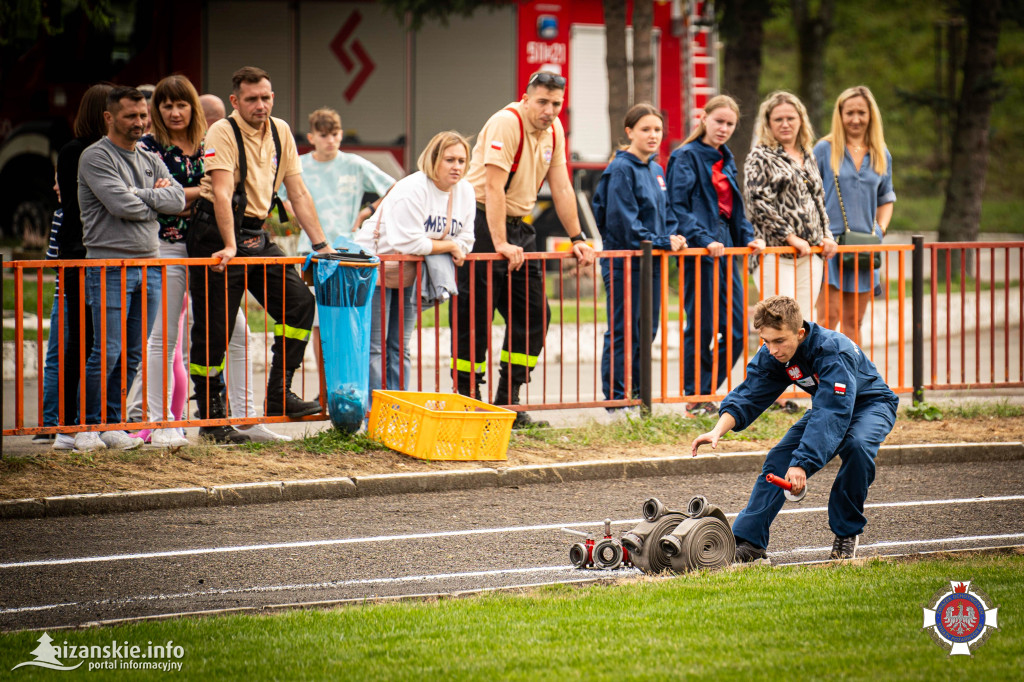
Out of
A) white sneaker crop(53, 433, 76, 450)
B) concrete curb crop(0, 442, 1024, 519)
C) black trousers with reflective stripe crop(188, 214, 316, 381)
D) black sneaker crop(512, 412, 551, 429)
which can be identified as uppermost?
black trousers with reflective stripe crop(188, 214, 316, 381)

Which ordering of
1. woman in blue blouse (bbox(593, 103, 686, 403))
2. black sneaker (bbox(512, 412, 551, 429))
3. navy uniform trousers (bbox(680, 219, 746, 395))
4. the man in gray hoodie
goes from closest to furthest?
the man in gray hoodie → black sneaker (bbox(512, 412, 551, 429)) → woman in blue blouse (bbox(593, 103, 686, 403)) → navy uniform trousers (bbox(680, 219, 746, 395))

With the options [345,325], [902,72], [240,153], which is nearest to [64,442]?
[345,325]

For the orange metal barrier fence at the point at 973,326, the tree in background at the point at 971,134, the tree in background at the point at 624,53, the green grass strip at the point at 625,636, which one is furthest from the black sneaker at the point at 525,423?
the tree in background at the point at 971,134

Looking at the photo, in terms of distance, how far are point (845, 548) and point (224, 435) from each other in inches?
164

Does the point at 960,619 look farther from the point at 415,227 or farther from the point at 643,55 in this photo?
the point at 643,55

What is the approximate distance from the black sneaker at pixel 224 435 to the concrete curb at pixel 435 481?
112 cm

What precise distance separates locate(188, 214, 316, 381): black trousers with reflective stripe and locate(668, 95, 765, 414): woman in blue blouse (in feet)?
8.98

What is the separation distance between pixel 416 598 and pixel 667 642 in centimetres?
119

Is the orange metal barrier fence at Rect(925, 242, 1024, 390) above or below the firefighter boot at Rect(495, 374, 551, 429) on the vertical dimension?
above

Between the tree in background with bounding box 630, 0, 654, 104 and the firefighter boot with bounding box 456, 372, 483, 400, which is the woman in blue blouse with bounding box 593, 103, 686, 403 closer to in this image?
the firefighter boot with bounding box 456, 372, 483, 400

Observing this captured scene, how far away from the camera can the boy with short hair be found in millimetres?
10188

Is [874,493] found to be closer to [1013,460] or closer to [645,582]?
[1013,460]

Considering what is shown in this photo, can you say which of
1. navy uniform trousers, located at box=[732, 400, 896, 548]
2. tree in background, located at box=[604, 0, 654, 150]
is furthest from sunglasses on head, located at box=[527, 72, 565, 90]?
tree in background, located at box=[604, 0, 654, 150]

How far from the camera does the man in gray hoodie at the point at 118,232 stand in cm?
786
